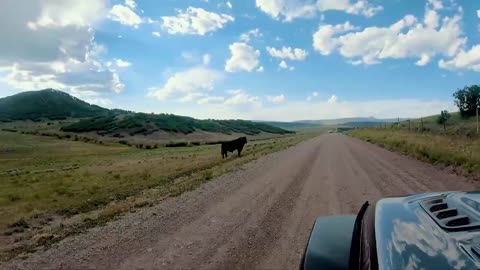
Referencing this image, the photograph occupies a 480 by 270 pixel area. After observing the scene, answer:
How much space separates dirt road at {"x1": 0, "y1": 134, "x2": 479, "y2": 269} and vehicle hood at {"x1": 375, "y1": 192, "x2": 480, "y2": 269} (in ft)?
10.7

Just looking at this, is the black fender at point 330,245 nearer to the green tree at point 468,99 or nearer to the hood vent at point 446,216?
the hood vent at point 446,216

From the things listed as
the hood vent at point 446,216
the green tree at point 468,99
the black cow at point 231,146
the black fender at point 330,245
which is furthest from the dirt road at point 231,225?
the green tree at point 468,99

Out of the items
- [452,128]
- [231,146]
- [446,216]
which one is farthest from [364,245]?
[452,128]

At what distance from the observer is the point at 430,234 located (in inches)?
90.2

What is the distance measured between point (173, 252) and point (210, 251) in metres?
0.59

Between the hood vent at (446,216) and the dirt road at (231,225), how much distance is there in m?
3.24

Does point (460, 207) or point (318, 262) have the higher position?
point (460, 207)

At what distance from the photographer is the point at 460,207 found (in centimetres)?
256

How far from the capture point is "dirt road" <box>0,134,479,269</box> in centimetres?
627

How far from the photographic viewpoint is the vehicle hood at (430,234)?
6.56ft

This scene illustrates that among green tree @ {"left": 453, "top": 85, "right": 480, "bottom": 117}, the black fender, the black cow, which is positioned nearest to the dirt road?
the black fender

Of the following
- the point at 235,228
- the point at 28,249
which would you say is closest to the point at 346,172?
the point at 235,228

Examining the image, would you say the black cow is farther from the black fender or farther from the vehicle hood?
the vehicle hood

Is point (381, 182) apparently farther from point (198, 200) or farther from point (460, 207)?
point (460, 207)
